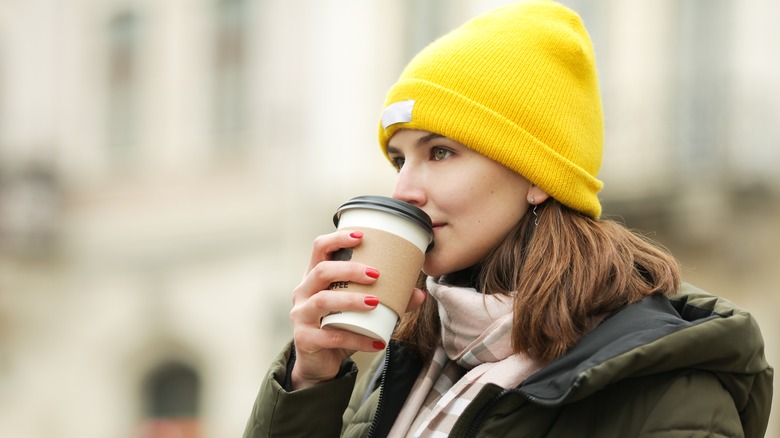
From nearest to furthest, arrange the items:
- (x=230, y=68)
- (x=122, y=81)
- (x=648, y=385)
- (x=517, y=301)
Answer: (x=648, y=385) → (x=517, y=301) → (x=230, y=68) → (x=122, y=81)

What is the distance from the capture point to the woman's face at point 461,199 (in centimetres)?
230

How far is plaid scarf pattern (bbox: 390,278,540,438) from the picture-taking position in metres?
2.17

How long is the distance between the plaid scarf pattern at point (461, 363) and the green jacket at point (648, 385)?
0.09 m

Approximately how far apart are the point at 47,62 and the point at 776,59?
353 inches

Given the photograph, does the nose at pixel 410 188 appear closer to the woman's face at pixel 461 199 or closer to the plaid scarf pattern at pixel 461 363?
the woman's face at pixel 461 199

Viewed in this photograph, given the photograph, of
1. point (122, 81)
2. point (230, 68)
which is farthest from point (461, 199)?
point (122, 81)

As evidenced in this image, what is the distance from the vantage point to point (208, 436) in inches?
500

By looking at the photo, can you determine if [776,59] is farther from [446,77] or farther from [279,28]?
[446,77]

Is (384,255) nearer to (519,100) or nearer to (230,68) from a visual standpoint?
(519,100)

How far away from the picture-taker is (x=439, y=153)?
94.0 inches

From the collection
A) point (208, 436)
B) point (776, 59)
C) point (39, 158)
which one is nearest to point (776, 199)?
point (776, 59)

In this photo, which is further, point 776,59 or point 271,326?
point 271,326

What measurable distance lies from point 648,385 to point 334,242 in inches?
23.2

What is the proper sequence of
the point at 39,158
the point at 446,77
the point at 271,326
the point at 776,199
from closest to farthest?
the point at 446,77 < the point at 776,199 < the point at 271,326 < the point at 39,158
